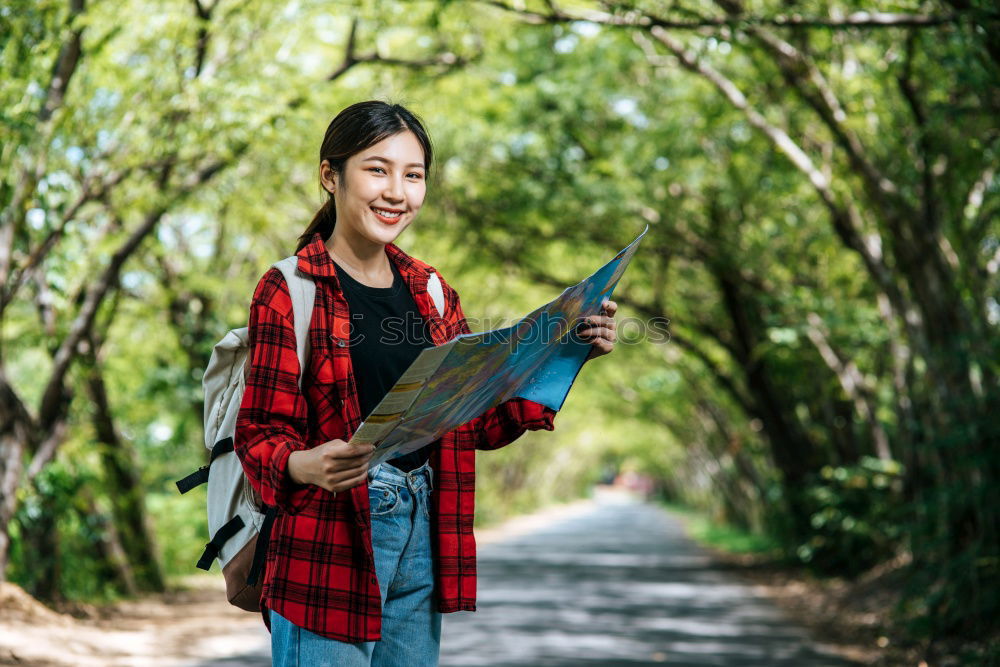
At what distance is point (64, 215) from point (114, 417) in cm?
384

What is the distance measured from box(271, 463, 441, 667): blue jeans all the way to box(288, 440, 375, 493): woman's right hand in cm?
26

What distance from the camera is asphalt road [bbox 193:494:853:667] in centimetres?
805

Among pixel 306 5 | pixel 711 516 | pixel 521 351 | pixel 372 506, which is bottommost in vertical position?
pixel 711 516

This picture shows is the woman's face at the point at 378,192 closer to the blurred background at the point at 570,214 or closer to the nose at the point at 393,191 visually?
the nose at the point at 393,191

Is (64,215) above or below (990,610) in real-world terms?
above

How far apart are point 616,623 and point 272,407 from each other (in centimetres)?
839

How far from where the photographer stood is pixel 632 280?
58.0 feet

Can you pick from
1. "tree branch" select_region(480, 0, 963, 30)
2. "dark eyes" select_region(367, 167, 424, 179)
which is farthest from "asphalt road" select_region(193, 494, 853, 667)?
"dark eyes" select_region(367, 167, 424, 179)

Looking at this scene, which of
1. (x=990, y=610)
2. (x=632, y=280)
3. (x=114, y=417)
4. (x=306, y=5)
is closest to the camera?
(x=990, y=610)

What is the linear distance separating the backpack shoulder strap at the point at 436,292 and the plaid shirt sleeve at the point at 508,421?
6 centimetres

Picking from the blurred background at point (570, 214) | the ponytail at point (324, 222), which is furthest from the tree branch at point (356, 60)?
the ponytail at point (324, 222)

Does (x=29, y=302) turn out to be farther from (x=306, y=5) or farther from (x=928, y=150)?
(x=928, y=150)

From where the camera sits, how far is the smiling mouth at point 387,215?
2496 mm

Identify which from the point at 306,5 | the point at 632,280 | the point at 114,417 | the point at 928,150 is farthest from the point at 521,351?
the point at 632,280
